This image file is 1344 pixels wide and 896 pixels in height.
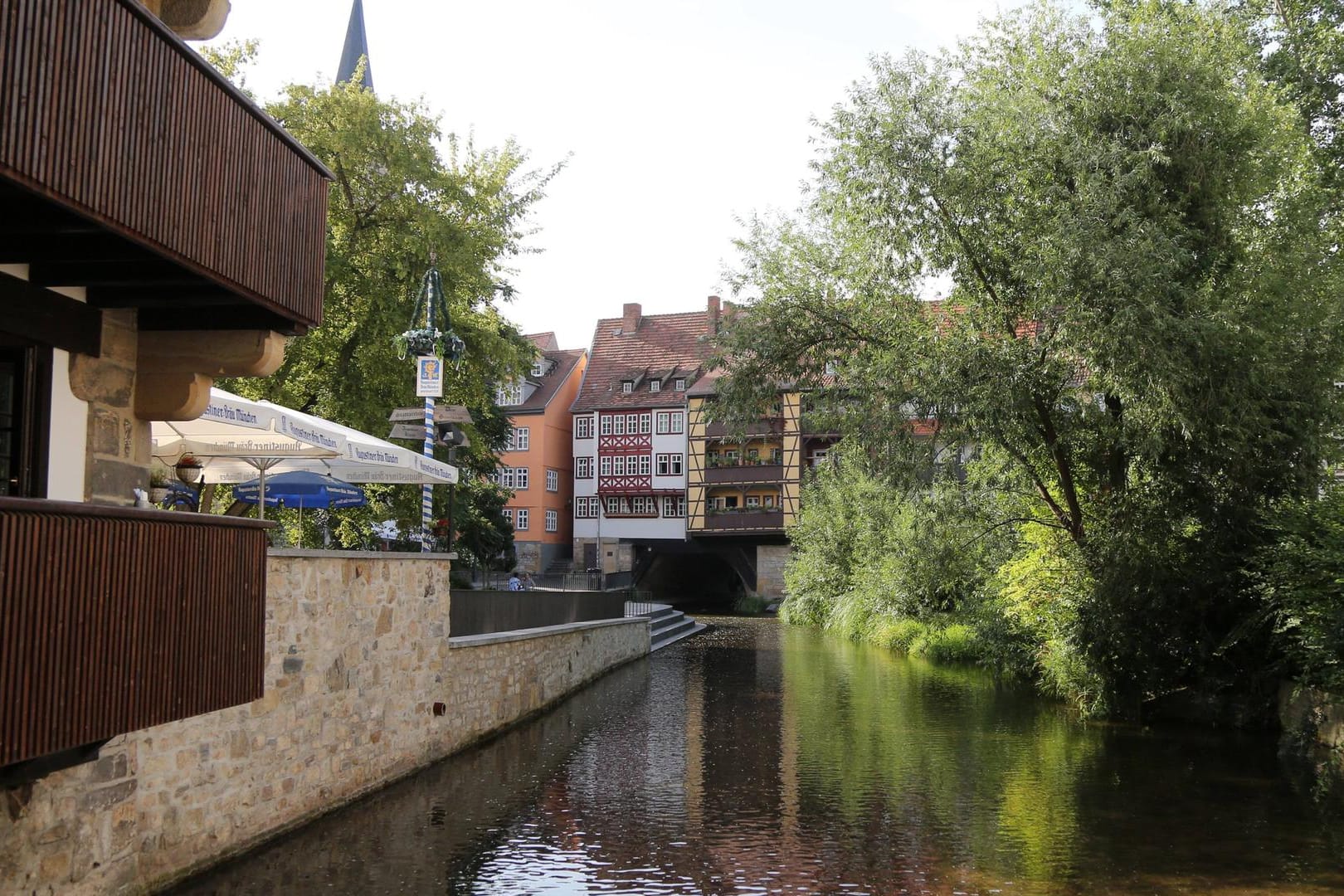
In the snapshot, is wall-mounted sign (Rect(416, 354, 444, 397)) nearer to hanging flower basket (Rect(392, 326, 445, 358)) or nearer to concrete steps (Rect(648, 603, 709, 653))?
hanging flower basket (Rect(392, 326, 445, 358))

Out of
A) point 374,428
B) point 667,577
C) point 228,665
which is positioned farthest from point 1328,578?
point 667,577

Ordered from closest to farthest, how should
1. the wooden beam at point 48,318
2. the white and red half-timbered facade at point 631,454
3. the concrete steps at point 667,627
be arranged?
the wooden beam at point 48,318
the concrete steps at point 667,627
the white and red half-timbered facade at point 631,454

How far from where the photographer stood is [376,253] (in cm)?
1928

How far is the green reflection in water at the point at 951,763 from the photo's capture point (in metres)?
9.74

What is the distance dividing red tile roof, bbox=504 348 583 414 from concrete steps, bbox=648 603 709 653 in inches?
653

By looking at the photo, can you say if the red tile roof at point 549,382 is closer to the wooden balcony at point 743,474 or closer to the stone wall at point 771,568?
the wooden balcony at point 743,474

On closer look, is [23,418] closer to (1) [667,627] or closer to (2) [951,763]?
(2) [951,763]

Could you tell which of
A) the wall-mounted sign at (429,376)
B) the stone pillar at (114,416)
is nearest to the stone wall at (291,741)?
the stone pillar at (114,416)

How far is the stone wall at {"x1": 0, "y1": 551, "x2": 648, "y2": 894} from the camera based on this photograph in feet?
22.3

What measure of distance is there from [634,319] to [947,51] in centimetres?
3842

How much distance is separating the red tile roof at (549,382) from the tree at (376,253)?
31289mm

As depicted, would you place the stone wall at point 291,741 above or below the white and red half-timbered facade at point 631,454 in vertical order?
below

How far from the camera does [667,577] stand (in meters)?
55.3

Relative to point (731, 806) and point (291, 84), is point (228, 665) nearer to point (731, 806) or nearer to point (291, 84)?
point (731, 806)
